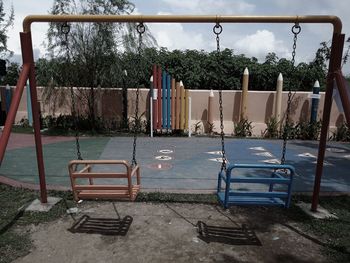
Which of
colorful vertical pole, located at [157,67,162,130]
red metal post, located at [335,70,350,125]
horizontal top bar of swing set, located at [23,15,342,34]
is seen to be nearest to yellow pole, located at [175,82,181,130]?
colorful vertical pole, located at [157,67,162,130]

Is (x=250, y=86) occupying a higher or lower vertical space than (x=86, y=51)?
lower

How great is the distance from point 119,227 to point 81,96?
26.3 feet

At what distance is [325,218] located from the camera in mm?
4684

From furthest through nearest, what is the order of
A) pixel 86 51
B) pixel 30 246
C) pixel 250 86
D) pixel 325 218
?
pixel 250 86 → pixel 86 51 → pixel 325 218 → pixel 30 246

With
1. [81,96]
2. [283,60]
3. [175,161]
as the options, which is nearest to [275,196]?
[175,161]

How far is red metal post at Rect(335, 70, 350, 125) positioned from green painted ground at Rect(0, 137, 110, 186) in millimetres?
4472

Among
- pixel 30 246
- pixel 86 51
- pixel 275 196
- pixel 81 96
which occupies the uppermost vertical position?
pixel 86 51

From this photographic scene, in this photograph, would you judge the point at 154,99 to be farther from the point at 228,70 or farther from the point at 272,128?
the point at 228,70

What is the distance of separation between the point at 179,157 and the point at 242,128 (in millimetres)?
3595

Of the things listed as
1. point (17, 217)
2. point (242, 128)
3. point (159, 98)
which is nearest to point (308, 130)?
point (242, 128)

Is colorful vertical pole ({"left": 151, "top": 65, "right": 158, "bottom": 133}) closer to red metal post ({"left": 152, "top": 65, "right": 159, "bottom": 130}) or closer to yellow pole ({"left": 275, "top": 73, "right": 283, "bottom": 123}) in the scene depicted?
red metal post ({"left": 152, "top": 65, "right": 159, "bottom": 130})

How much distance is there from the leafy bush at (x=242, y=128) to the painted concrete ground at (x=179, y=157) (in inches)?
27.1

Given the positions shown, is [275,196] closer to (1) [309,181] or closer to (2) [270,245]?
(2) [270,245]

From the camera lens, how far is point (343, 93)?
4.13m
